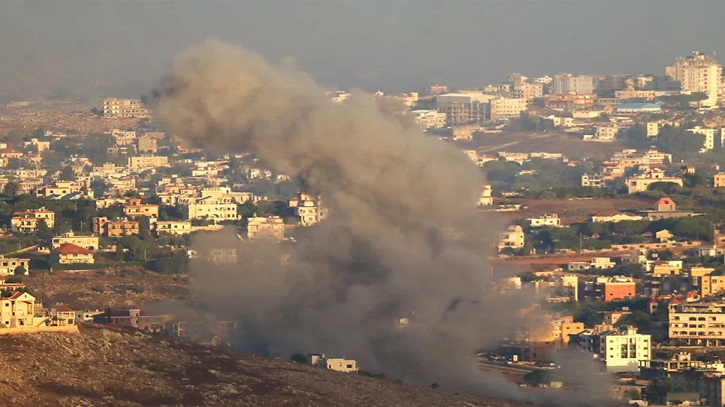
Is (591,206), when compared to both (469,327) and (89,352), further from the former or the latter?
(89,352)

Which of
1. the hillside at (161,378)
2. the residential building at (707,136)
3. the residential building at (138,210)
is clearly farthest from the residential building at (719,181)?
the hillside at (161,378)

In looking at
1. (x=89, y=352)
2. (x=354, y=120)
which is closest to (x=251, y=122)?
(x=354, y=120)

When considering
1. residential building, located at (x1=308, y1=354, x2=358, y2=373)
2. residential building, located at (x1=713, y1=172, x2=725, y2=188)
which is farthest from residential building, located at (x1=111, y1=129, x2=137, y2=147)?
residential building, located at (x1=308, y1=354, x2=358, y2=373)

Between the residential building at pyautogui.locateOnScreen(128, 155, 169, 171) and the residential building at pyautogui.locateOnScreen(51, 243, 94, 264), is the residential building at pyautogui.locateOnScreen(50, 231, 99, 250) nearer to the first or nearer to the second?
the residential building at pyautogui.locateOnScreen(51, 243, 94, 264)

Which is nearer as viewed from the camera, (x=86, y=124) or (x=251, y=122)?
(x=251, y=122)

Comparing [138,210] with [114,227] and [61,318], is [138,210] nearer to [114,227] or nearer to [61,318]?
[114,227]
